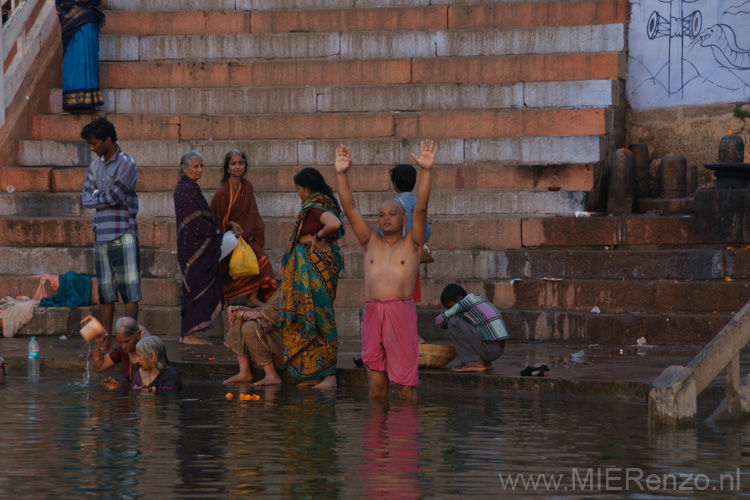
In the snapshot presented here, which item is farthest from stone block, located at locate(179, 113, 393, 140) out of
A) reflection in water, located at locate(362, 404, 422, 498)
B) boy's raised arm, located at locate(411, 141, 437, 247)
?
reflection in water, located at locate(362, 404, 422, 498)

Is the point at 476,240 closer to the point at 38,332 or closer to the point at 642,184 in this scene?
the point at 642,184

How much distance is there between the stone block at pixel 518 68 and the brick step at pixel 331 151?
43.9 inches

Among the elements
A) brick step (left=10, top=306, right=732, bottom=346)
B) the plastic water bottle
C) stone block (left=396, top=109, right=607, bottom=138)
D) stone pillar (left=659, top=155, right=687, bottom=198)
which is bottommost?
the plastic water bottle

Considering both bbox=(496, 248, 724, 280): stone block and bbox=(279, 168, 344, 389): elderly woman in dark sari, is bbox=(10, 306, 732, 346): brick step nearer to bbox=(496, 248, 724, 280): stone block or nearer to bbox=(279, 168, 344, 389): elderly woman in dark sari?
bbox=(496, 248, 724, 280): stone block

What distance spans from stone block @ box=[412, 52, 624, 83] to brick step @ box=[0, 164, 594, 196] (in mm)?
1604

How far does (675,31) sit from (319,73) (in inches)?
174

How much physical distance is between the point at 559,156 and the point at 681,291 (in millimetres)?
2621

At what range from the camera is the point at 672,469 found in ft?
19.4

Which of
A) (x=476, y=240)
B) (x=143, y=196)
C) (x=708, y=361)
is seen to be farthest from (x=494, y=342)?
(x=143, y=196)

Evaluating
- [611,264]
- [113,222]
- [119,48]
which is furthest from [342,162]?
[119,48]

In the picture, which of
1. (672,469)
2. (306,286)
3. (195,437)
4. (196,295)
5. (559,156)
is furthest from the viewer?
(559,156)

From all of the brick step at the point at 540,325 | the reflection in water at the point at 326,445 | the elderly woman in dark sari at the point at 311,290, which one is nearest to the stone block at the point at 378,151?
the brick step at the point at 540,325

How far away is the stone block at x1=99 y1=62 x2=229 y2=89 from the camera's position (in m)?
14.6

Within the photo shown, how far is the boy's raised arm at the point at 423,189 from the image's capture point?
761 cm
